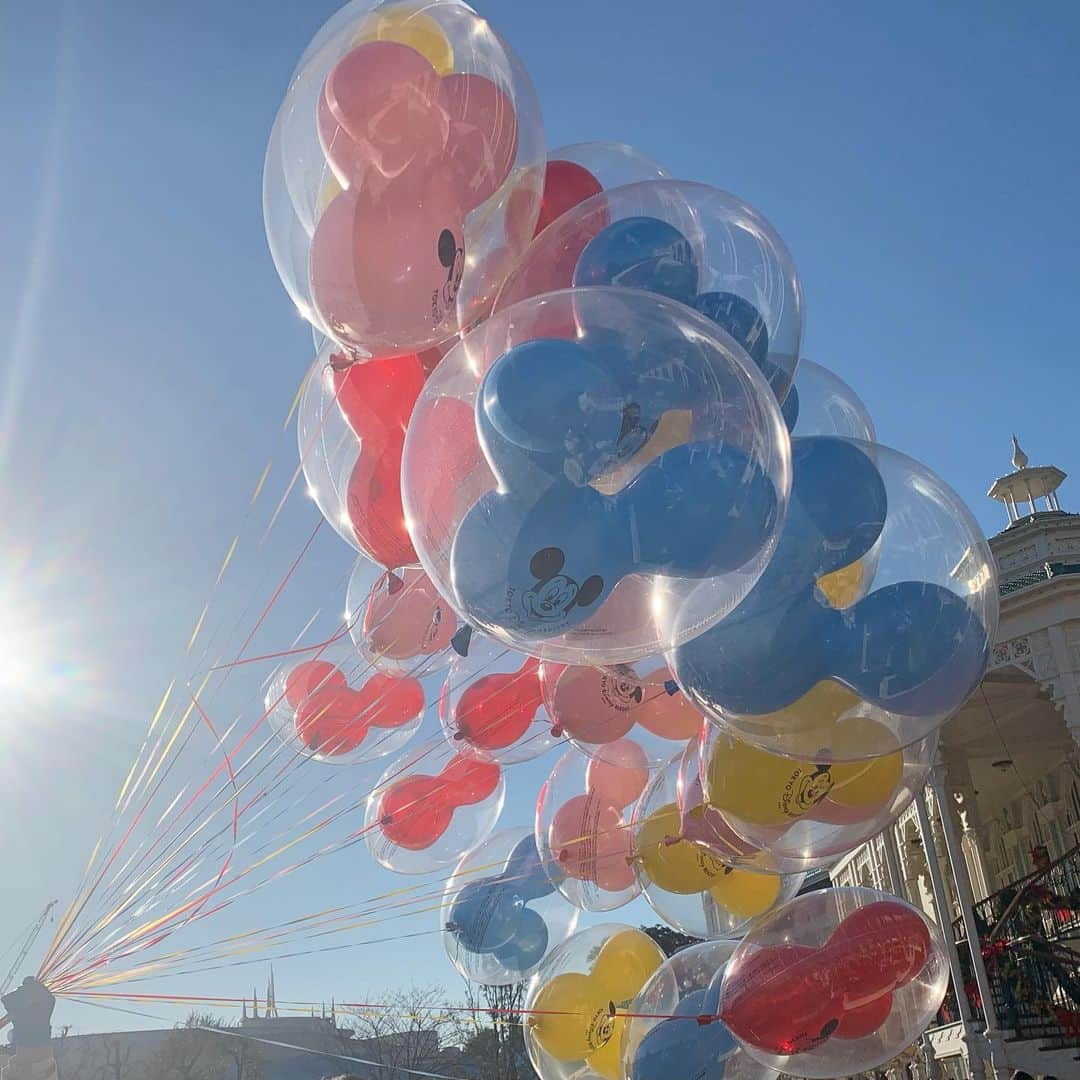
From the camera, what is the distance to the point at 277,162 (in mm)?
3758

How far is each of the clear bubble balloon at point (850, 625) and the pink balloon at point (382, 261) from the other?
4.62 feet

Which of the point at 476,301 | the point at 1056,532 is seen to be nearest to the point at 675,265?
the point at 476,301

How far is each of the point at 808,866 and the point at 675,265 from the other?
2.62 m

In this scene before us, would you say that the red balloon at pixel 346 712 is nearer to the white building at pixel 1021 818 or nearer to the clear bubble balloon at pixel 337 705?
the clear bubble balloon at pixel 337 705

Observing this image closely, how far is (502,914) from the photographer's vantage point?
6121 mm

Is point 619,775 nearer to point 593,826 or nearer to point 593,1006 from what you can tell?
point 593,826

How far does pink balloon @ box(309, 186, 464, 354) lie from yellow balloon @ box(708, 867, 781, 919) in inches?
137

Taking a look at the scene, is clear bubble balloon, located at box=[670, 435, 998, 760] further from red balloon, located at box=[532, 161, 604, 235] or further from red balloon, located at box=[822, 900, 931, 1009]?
red balloon, located at box=[822, 900, 931, 1009]

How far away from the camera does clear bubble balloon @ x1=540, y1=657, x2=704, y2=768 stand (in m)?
4.86

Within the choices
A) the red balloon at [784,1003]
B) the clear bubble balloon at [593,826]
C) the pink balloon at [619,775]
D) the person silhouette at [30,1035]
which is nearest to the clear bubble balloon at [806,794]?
the red balloon at [784,1003]

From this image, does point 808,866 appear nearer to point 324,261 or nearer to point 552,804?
point 552,804

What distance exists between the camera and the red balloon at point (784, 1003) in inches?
192

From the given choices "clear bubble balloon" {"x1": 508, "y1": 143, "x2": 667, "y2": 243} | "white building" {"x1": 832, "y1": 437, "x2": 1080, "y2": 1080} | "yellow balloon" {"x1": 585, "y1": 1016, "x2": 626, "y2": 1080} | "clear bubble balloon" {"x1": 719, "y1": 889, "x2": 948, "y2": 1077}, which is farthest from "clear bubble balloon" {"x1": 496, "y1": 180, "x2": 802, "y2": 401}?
"white building" {"x1": 832, "y1": 437, "x2": 1080, "y2": 1080}

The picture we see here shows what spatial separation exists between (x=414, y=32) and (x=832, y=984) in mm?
4437
